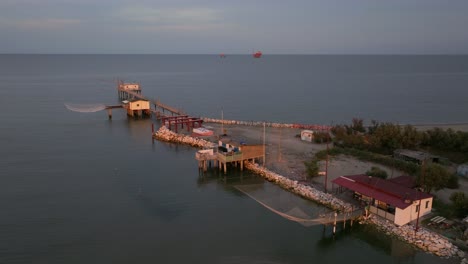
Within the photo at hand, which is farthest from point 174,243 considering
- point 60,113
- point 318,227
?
point 60,113

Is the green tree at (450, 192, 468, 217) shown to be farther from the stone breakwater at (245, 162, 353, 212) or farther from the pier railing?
the pier railing

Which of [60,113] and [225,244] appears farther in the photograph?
[60,113]

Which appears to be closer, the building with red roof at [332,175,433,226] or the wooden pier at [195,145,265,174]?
the building with red roof at [332,175,433,226]

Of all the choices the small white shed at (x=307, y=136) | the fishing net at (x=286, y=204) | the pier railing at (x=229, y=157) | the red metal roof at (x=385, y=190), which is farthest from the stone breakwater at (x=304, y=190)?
the small white shed at (x=307, y=136)

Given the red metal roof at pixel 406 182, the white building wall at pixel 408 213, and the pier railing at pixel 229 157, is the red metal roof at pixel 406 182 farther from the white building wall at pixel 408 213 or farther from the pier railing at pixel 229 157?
the pier railing at pixel 229 157

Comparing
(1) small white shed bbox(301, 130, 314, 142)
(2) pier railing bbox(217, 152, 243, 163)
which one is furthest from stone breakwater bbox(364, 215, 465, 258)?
(1) small white shed bbox(301, 130, 314, 142)

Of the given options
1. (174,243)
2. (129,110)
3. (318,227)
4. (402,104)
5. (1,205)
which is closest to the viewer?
(174,243)

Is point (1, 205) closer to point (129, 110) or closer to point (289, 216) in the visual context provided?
point (289, 216)
